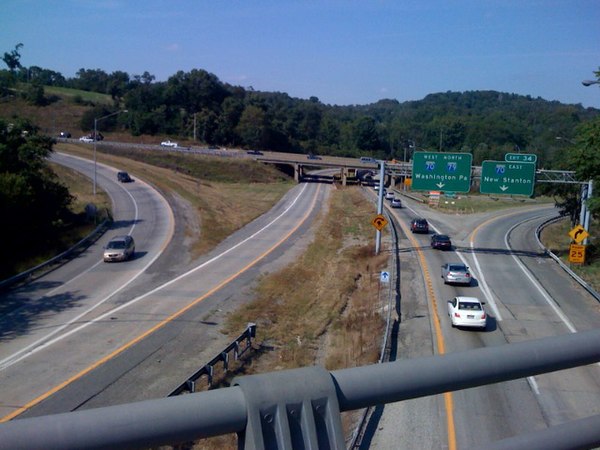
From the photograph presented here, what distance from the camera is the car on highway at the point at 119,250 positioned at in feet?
129

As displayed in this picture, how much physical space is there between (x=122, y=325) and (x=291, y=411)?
25449mm

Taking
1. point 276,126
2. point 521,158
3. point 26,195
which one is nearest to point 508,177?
point 521,158

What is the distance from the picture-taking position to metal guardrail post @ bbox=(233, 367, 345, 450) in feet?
6.45

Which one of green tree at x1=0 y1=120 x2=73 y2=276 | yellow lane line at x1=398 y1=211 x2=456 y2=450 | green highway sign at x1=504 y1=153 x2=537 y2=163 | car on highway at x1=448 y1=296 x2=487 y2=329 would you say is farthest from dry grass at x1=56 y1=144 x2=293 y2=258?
car on highway at x1=448 y1=296 x2=487 y2=329

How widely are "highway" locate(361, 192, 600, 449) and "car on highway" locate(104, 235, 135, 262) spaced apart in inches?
630

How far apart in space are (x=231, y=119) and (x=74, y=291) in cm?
10559

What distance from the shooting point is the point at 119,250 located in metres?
39.6

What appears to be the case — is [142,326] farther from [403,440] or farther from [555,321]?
[555,321]

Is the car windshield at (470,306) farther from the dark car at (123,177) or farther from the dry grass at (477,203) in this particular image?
the dark car at (123,177)

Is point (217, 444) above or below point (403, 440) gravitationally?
above

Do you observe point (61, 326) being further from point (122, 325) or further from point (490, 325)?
point (490, 325)

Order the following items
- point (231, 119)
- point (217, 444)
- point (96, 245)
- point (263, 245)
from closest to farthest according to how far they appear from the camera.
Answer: point (217, 444) → point (96, 245) → point (263, 245) → point (231, 119)

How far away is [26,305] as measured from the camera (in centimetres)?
2983

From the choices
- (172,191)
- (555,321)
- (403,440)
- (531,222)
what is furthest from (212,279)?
(531,222)
